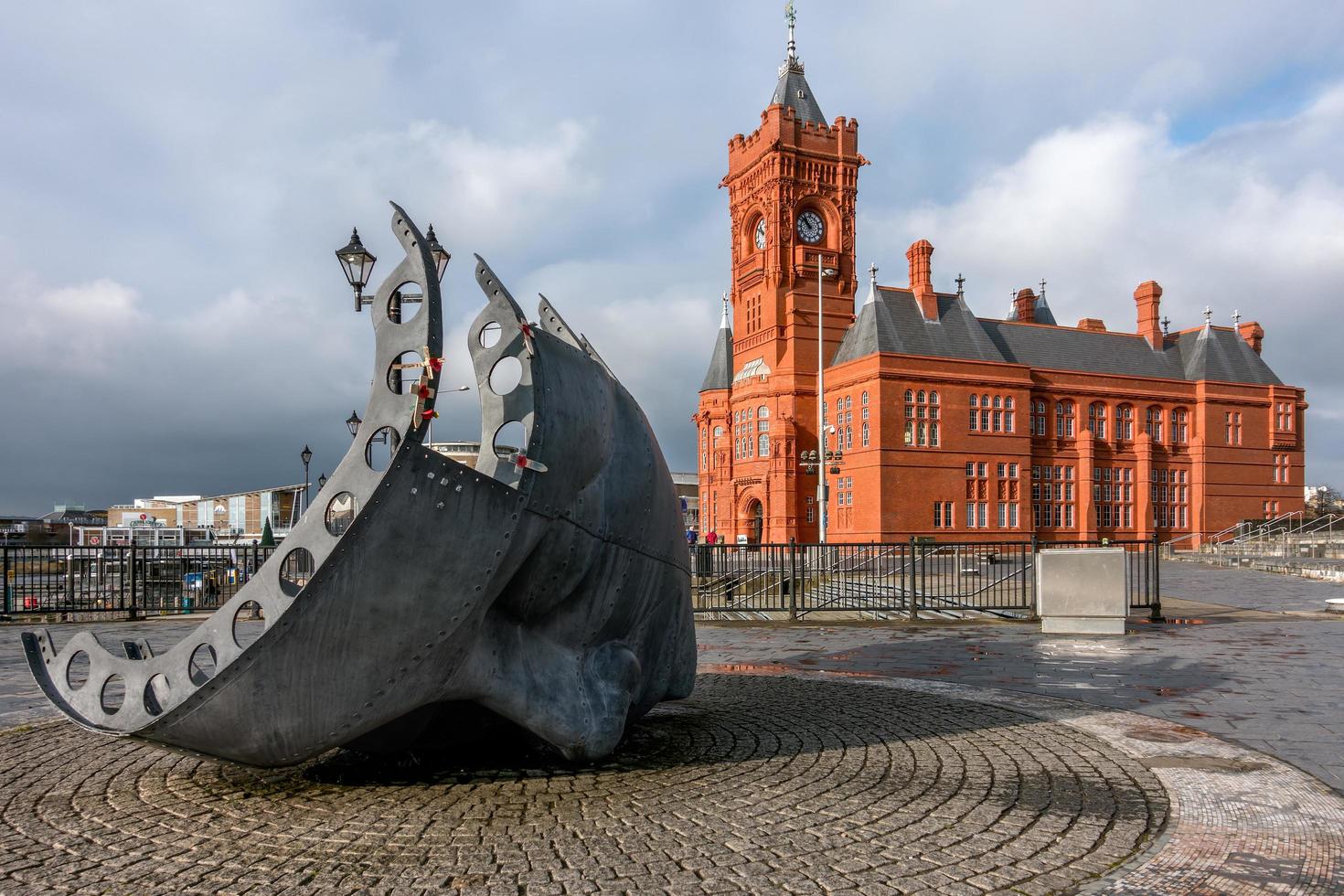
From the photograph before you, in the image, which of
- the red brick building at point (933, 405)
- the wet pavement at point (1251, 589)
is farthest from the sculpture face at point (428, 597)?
the red brick building at point (933, 405)

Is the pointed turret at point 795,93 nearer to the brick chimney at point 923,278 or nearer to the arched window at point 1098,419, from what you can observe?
the brick chimney at point 923,278

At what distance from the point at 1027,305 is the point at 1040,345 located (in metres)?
13.0

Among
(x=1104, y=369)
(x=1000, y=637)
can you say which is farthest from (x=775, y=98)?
(x=1000, y=637)

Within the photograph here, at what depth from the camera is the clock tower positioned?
53.5 meters

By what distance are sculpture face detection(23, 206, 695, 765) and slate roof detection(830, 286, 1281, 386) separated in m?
44.6

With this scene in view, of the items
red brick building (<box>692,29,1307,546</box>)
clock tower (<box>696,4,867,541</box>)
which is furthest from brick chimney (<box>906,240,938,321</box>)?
clock tower (<box>696,4,867,541</box>)

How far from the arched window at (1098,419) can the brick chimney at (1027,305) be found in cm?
1345

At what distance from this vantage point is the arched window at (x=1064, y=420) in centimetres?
5372

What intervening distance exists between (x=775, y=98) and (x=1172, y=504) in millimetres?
35231

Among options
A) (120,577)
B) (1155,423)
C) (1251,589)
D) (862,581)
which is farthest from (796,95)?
(120,577)

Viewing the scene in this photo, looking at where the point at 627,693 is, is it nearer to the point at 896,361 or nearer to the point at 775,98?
the point at 896,361

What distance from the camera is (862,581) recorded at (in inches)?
742

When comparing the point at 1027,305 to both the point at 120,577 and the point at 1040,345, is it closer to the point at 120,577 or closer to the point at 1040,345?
the point at 1040,345

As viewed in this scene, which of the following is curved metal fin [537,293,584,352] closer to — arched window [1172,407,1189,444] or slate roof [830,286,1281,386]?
slate roof [830,286,1281,386]
